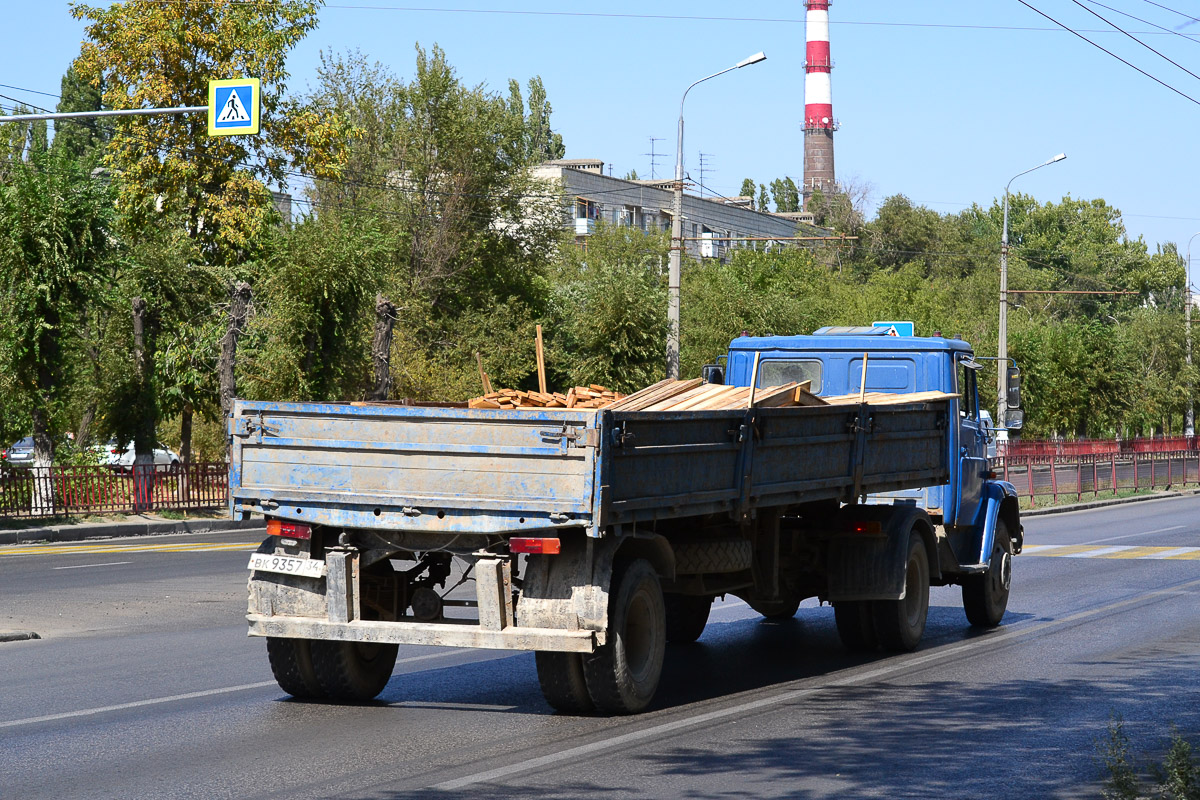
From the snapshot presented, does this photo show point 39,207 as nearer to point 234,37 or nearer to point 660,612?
point 234,37

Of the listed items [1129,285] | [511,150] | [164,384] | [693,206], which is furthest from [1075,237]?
[164,384]

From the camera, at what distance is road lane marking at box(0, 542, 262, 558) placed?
2120cm

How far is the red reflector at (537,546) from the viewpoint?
752cm

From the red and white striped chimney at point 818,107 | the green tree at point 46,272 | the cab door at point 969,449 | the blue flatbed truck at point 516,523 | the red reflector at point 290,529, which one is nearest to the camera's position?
the blue flatbed truck at point 516,523

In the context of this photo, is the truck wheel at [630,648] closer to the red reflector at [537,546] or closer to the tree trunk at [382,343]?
the red reflector at [537,546]

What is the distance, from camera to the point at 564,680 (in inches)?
314

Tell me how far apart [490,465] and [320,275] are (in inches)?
984

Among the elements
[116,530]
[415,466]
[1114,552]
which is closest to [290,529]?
[415,466]

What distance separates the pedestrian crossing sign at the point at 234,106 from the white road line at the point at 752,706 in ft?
38.9

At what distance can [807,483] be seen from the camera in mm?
9430

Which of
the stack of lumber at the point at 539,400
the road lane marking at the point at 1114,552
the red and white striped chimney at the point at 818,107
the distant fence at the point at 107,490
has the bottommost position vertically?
the road lane marking at the point at 1114,552

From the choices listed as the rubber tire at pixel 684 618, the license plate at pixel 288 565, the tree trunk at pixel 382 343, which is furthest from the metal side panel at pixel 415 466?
the tree trunk at pixel 382 343

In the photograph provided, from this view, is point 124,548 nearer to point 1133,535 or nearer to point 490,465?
point 490,465

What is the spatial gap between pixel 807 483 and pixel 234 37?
26.1 m
